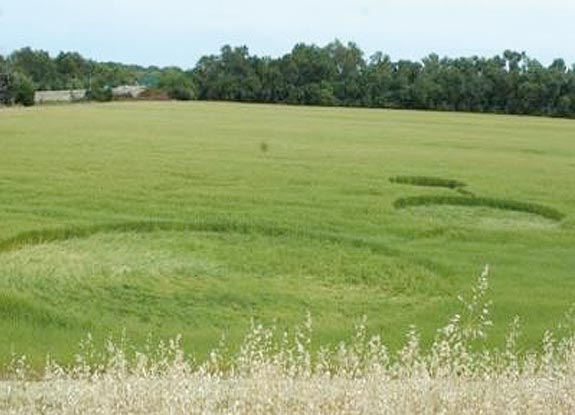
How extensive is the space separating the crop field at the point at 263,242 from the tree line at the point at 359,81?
54.6 m

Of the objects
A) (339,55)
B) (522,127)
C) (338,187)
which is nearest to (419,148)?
(338,187)

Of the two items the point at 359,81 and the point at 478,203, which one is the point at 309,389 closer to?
the point at 478,203

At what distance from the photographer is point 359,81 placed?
88.6 m

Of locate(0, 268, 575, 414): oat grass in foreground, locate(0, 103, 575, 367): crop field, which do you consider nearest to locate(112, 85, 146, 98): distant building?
locate(0, 103, 575, 367): crop field

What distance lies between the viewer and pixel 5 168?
22719 mm

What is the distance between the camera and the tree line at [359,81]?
266ft

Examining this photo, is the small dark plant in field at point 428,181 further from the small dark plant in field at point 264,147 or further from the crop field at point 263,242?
the small dark plant in field at point 264,147

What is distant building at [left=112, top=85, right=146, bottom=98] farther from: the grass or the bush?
the grass

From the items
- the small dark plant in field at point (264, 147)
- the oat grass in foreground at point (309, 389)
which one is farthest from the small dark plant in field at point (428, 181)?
the oat grass in foreground at point (309, 389)

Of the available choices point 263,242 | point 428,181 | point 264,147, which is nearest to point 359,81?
point 264,147

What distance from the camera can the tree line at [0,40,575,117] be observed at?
3189 inches

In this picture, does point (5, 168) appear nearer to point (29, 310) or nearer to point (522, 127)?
point (29, 310)

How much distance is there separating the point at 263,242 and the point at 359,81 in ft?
246

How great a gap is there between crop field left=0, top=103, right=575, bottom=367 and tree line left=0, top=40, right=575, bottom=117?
5458 centimetres
